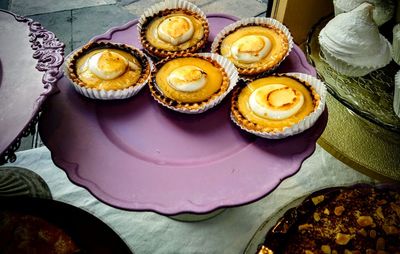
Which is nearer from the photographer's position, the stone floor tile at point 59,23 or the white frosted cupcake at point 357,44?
the white frosted cupcake at point 357,44

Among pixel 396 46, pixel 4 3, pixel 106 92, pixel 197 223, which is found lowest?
pixel 4 3

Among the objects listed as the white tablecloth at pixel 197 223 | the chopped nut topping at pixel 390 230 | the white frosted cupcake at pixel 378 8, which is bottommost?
the white tablecloth at pixel 197 223

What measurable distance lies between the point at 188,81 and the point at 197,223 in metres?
0.39

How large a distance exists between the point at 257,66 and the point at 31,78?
58 cm

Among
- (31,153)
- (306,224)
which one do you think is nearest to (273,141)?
(306,224)

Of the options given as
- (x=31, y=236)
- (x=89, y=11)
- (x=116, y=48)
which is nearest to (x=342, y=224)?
(x=31, y=236)

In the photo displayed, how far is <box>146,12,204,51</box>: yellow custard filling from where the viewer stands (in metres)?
1.17

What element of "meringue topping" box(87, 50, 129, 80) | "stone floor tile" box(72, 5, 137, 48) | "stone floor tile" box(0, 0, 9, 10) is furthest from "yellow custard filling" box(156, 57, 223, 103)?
"stone floor tile" box(0, 0, 9, 10)

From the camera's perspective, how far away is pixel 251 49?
1.13 m

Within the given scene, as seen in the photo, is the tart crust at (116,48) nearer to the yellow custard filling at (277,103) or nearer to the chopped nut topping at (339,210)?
the yellow custard filling at (277,103)

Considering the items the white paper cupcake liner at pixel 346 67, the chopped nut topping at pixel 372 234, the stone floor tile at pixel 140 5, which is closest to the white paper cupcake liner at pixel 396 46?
the white paper cupcake liner at pixel 346 67

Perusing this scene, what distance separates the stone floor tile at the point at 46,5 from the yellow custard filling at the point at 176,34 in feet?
4.60

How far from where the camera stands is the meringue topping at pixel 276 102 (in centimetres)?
98

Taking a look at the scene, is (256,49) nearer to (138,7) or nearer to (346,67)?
(346,67)
